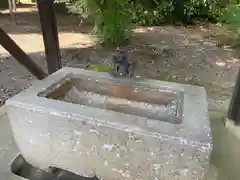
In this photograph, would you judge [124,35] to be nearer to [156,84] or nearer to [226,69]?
[226,69]

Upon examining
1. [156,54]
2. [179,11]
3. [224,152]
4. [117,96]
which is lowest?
[224,152]

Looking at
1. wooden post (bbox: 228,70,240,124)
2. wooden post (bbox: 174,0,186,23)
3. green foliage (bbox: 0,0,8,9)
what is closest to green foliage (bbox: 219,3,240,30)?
wooden post (bbox: 174,0,186,23)

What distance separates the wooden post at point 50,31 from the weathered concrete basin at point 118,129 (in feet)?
2.95

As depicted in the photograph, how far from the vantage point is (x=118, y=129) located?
1407 mm

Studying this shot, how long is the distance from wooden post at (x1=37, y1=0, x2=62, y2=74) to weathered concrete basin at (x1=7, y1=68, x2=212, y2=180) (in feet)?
2.95

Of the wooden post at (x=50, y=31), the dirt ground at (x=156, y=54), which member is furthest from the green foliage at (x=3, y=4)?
the wooden post at (x=50, y=31)

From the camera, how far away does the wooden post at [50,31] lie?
99.6 inches

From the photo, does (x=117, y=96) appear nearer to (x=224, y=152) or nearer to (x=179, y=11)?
(x=224, y=152)

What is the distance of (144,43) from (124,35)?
17.4 inches

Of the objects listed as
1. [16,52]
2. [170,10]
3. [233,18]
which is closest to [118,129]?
[16,52]

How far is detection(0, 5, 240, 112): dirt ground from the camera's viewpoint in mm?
3754

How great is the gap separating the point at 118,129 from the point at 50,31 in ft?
5.26

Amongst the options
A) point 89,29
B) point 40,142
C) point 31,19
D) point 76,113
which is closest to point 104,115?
point 76,113

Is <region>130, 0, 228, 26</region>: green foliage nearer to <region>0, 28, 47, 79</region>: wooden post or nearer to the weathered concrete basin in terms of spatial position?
<region>0, 28, 47, 79</region>: wooden post
